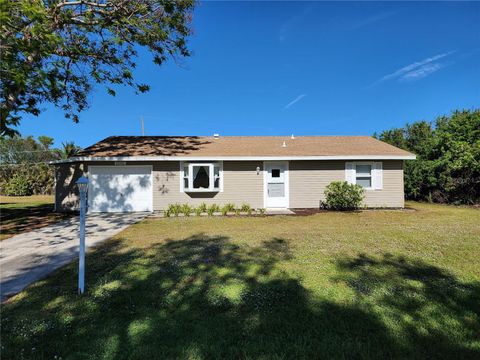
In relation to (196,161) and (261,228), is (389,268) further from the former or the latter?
(196,161)

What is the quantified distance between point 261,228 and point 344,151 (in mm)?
7217

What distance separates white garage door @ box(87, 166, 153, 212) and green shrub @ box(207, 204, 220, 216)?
9.30 ft

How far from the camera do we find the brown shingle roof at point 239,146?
526 inches

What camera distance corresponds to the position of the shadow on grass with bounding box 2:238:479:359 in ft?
8.49

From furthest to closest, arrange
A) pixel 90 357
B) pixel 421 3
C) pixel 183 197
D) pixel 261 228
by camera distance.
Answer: pixel 183 197 → pixel 421 3 → pixel 261 228 → pixel 90 357

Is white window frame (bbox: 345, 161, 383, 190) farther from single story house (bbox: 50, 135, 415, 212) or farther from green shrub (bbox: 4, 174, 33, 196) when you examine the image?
green shrub (bbox: 4, 174, 33, 196)

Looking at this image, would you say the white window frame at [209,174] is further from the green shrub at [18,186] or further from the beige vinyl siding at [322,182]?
the green shrub at [18,186]

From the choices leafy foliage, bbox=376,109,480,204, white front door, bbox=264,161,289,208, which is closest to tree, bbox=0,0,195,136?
white front door, bbox=264,161,289,208

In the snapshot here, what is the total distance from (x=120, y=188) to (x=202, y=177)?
374 cm

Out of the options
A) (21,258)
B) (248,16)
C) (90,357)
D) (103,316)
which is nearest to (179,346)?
(90,357)

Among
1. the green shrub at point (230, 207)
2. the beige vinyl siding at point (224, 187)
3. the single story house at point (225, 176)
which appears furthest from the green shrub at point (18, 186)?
the green shrub at point (230, 207)

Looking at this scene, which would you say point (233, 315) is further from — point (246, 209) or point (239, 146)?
point (239, 146)

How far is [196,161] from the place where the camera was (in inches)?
521

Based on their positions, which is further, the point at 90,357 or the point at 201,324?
the point at 201,324
